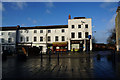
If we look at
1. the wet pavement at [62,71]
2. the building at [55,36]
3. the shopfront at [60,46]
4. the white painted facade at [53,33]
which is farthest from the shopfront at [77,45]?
the wet pavement at [62,71]

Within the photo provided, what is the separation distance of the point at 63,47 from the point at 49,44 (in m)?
4.78

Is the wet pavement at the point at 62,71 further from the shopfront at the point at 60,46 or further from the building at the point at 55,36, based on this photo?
the shopfront at the point at 60,46

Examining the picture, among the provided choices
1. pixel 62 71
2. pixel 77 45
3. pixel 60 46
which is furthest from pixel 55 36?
pixel 62 71

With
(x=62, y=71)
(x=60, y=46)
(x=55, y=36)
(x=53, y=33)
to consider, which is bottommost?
(x=62, y=71)

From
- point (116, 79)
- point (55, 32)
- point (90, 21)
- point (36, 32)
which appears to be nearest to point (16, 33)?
point (36, 32)

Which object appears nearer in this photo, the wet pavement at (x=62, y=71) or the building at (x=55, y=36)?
the wet pavement at (x=62, y=71)

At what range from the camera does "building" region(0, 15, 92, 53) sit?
34.5 m

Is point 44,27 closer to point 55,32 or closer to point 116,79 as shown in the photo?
point 55,32

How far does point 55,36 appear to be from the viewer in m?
37.4

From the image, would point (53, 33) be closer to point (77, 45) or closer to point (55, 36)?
point (55, 36)

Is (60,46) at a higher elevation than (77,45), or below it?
below

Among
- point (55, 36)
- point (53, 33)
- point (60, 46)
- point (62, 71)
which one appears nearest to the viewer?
point (62, 71)

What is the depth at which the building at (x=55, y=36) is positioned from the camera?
3447cm

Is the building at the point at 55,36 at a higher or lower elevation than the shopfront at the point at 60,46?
higher
